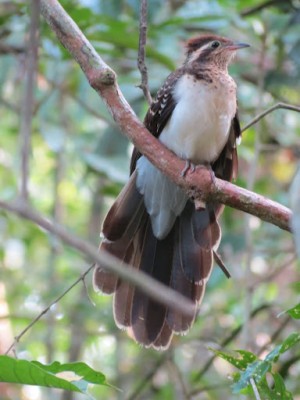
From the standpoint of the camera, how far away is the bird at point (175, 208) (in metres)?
3.44

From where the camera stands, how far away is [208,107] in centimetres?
345

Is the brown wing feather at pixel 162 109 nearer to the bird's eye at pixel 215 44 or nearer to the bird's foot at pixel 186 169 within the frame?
the bird's eye at pixel 215 44

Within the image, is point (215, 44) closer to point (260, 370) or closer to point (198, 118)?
point (198, 118)

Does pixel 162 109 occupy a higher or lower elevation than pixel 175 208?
higher

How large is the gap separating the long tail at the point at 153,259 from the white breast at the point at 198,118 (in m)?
0.30

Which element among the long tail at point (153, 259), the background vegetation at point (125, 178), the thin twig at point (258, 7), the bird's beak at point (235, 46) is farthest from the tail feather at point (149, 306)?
the thin twig at point (258, 7)

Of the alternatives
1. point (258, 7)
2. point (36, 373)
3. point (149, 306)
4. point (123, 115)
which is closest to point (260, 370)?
point (36, 373)

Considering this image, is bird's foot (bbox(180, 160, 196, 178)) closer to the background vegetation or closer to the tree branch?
the tree branch

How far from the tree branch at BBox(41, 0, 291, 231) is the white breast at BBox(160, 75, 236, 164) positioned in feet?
2.44

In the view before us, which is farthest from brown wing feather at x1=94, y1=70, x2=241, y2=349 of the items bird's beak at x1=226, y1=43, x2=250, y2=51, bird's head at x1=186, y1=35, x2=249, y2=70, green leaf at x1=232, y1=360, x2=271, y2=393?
green leaf at x1=232, y1=360, x2=271, y2=393

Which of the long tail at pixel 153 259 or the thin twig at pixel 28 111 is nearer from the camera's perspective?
the thin twig at pixel 28 111

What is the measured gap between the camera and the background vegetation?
4262mm

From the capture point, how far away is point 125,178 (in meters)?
4.27

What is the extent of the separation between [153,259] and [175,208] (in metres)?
0.27
